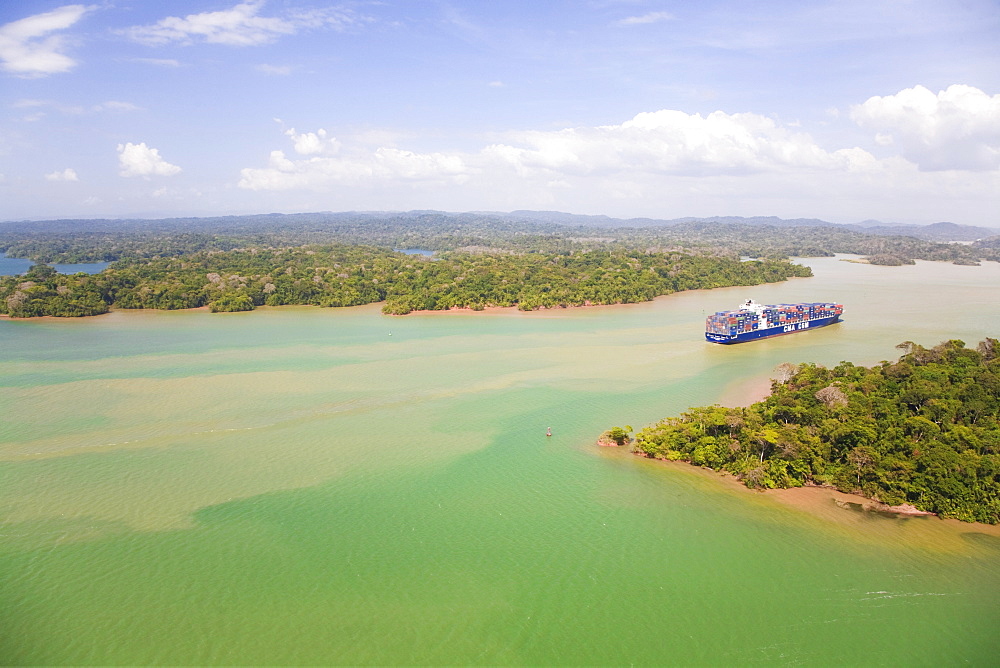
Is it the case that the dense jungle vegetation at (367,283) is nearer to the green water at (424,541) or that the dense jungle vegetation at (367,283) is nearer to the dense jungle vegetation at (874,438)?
the green water at (424,541)

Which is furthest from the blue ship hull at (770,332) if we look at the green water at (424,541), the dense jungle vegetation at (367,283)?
the dense jungle vegetation at (367,283)

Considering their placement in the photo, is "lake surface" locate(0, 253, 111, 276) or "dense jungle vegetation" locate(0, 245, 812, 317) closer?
"dense jungle vegetation" locate(0, 245, 812, 317)

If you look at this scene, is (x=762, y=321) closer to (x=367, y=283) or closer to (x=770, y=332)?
(x=770, y=332)

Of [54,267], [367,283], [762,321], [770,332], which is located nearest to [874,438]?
[762,321]

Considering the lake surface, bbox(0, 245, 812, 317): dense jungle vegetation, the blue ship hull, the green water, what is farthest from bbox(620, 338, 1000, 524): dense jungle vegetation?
the lake surface

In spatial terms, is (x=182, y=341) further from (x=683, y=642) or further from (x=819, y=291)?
(x=819, y=291)

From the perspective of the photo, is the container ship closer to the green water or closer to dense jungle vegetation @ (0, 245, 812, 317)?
the green water

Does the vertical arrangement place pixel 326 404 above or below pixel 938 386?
below

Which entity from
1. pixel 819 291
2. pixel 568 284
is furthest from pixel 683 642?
pixel 819 291
